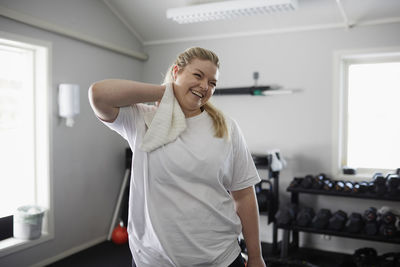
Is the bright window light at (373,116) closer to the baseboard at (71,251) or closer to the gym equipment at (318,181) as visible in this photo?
the gym equipment at (318,181)

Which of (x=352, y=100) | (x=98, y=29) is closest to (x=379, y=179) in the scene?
(x=352, y=100)

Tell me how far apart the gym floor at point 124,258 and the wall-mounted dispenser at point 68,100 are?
1.34 meters

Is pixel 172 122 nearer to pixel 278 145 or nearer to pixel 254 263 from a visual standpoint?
pixel 254 263

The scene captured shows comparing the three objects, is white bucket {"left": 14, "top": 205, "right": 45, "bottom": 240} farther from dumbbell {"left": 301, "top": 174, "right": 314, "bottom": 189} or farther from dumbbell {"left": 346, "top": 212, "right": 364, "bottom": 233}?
dumbbell {"left": 346, "top": 212, "right": 364, "bottom": 233}

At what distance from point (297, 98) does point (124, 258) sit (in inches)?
92.4

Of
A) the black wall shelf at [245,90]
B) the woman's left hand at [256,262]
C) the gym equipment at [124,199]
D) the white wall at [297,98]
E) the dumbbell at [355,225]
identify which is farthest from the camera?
the gym equipment at [124,199]

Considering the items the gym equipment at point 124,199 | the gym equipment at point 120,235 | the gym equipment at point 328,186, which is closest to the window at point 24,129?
the gym equipment at point 120,235

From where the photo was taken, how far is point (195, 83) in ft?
3.84

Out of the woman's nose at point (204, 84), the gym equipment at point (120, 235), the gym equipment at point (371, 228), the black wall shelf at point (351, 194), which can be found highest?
the woman's nose at point (204, 84)

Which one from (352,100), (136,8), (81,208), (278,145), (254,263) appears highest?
(136,8)

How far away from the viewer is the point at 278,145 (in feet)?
12.3

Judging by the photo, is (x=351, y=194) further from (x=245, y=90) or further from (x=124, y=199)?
(x=124, y=199)

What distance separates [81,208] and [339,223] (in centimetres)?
246

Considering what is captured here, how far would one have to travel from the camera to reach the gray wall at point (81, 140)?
3.07 meters
